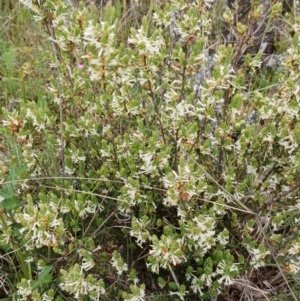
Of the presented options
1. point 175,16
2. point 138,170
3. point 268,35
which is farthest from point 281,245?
point 268,35

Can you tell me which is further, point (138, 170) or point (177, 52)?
point (138, 170)

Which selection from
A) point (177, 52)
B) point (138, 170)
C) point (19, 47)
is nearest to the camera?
point (177, 52)

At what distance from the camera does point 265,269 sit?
2244 mm

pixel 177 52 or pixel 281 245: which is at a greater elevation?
pixel 177 52

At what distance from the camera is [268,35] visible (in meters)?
3.66

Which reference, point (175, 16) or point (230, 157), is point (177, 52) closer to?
point (230, 157)

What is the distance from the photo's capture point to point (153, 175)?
175 cm

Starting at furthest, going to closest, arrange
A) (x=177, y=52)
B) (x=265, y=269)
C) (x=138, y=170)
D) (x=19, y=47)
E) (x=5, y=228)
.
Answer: (x=19, y=47) → (x=265, y=269) → (x=138, y=170) → (x=5, y=228) → (x=177, y=52)

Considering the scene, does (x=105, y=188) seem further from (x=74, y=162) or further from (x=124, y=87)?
(x=124, y=87)

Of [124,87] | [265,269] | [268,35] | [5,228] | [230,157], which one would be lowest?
[265,269]

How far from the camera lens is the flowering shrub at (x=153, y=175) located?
5.41ft

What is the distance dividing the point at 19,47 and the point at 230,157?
208 centimetres

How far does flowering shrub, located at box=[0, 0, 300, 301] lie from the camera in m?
1.65

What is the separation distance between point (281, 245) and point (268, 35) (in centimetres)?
208
